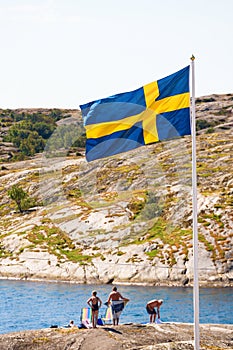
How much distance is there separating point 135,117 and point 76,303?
3850 centimetres

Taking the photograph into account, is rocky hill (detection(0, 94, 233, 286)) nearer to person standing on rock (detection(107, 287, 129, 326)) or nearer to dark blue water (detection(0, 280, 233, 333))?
dark blue water (detection(0, 280, 233, 333))

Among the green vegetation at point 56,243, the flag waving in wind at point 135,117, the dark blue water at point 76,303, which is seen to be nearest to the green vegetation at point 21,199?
the green vegetation at point 56,243

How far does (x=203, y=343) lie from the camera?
25781 millimetres

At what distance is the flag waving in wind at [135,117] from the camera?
23.4 m

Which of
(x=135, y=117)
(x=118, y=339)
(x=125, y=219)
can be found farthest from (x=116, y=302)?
(x=125, y=219)

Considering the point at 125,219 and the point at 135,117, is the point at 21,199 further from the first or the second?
the point at 135,117

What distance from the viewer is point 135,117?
79.1 feet

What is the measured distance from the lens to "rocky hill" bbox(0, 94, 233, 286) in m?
70.8

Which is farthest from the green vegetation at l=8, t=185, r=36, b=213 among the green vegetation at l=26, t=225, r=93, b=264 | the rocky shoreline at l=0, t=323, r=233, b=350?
the rocky shoreline at l=0, t=323, r=233, b=350

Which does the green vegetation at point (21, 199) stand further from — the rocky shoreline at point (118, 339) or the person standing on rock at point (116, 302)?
the rocky shoreline at point (118, 339)

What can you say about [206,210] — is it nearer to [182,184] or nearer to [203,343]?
[182,184]

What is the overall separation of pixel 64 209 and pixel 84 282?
22619 millimetres

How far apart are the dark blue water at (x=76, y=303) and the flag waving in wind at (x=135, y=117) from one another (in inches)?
1043

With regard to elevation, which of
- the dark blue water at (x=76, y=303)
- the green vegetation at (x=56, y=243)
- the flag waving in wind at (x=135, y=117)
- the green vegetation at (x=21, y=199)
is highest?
the green vegetation at (x=21, y=199)
